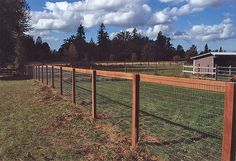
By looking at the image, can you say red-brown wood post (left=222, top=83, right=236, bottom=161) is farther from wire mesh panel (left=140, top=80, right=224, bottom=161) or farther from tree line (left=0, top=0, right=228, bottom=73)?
tree line (left=0, top=0, right=228, bottom=73)

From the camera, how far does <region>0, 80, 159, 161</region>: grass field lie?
20.0 ft

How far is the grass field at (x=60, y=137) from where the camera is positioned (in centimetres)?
611

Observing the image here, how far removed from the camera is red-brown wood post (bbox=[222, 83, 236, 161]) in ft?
13.6

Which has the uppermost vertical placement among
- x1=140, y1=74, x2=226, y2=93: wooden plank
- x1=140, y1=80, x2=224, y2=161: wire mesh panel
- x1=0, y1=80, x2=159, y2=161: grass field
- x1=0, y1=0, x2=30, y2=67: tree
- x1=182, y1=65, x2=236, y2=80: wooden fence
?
x1=0, y1=0, x2=30, y2=67: tree

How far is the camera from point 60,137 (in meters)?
7.55

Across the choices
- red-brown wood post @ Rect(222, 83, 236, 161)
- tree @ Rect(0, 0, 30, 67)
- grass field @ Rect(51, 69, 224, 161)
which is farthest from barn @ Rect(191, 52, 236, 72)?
red-brown wood post @ Rect(222, 83, 236, 161)

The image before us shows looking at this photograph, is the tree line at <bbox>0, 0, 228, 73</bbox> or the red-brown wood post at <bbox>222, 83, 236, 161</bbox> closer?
the red-brown wood post at <bbox>222, 83, 236, 161</bbox>

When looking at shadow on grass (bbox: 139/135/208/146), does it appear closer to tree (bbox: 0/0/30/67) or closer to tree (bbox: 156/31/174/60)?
tree (bbox: 0/0/30/67)

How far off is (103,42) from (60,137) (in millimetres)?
134711

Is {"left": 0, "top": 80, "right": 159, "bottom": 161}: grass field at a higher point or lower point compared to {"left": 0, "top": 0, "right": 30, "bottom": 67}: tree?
lower

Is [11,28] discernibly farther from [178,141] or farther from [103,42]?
[103,42]

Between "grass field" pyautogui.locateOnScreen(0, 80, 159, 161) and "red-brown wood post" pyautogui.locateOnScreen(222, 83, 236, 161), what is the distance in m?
1.78

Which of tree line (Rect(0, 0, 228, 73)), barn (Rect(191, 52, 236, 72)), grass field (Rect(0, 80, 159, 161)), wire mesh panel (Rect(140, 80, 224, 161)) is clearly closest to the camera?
wire mesh panel (Rect(140, 80, 224, 161))

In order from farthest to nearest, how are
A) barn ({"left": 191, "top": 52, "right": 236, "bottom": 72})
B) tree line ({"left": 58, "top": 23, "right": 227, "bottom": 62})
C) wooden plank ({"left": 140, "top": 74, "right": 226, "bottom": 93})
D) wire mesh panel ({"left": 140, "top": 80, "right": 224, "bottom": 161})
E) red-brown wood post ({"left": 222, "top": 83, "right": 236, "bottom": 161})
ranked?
tree line ({"left": 58, "top": 23, "right": 227, "bottom": 62}) < barn ({"left": 191, "top": 52, "right": 236, "bottom": 72}) < wire mesh panel ({"left": 140, "top": 80, "right": 224, "bottom": 161}) < wooden plank ({"left": 140, "top": 74, "right": 226, "bottom": 93}) < red-brown wood post ({"left": 222, "top": 83, "right": 236, "bottom": 161})
